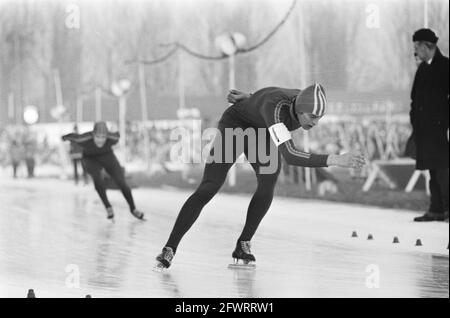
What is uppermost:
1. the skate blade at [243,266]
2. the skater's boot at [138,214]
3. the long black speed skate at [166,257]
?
the long black speed skate at [166,257]

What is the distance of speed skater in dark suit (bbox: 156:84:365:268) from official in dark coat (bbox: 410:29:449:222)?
330 centimetres

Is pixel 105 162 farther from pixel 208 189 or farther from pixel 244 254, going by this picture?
pixel 208 189

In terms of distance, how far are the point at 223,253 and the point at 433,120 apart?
3.42 m

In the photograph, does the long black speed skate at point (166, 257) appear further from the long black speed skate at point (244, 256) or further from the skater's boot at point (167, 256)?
the long black speed skate at point (244, 256)

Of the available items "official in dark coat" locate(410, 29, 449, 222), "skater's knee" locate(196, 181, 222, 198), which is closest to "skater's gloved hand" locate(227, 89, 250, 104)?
"skater's knee" locate(196, 181, 222, 198)

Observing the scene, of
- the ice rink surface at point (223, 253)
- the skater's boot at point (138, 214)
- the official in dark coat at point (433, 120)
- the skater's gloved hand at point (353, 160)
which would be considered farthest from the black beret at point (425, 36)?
the skater's gloved hand at point (353, 160)

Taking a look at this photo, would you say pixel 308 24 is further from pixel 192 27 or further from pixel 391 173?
pixel 192 27

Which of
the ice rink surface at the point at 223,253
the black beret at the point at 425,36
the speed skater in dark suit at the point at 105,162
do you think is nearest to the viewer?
the ice rink surface at the point at 223,253

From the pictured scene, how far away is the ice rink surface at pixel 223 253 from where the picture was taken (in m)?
5.67

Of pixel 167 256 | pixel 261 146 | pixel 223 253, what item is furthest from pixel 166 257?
pixel 223 253

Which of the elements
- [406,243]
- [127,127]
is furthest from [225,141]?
[127,127]

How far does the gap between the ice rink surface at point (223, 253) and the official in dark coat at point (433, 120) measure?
47cm

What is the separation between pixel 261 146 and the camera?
558cm

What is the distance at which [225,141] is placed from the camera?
18.5ft
